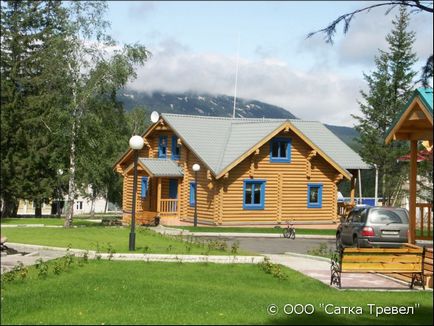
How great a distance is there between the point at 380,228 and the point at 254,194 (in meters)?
17.6

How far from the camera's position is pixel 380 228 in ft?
64.6

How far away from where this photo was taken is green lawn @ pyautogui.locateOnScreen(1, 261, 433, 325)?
959 cm

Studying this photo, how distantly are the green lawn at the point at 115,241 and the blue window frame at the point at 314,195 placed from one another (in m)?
14.2

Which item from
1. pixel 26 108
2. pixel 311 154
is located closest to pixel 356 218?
pixel 311 154

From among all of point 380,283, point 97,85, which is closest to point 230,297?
point 380,283

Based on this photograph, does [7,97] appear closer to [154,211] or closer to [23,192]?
[23,192]

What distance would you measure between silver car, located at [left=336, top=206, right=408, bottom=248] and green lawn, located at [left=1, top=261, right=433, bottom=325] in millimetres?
5051

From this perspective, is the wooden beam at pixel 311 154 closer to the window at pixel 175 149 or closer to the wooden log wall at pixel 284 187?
the wooden log wall at pixel 284 187

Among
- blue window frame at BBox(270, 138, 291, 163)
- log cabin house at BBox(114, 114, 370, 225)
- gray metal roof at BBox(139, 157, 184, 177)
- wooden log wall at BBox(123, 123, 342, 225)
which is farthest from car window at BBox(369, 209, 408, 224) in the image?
gray metal roof at BBox(139, 157, 184, 177)

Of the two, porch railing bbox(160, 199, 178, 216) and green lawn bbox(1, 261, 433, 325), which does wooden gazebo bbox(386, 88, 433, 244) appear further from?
porch railing bbox(160, 199, 178, 216)

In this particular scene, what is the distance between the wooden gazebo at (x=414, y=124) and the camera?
1255 cm

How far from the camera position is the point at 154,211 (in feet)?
133

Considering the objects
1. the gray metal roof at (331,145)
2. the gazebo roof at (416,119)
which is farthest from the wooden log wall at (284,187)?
the gazebo roof at (416,119)

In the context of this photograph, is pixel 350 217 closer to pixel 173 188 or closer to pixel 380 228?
pixel 380 228
